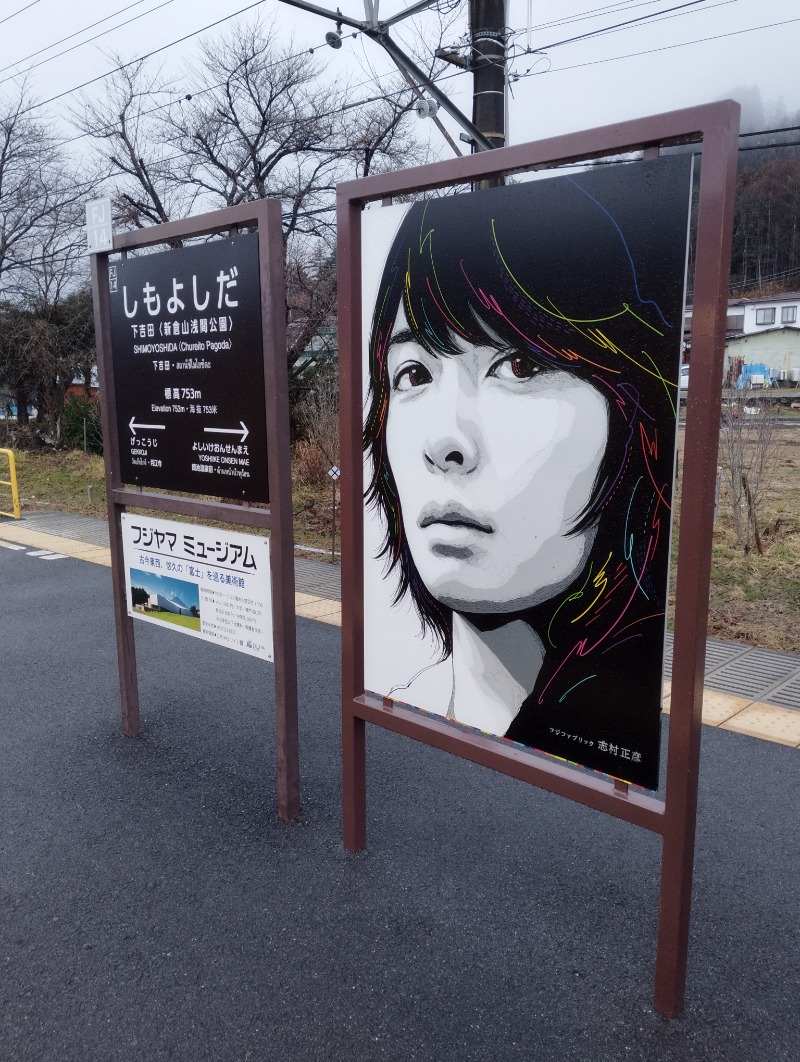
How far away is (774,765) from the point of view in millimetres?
3734

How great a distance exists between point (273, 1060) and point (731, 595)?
5407 mm

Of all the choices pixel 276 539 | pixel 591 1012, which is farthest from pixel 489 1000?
pixel 276 539

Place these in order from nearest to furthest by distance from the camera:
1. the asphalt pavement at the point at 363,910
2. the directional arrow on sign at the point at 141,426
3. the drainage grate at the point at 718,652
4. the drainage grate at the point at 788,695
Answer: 1. the asphalt pavement at the point at 363,910
2. the directional arrow on sign at the point at 141,426
3. the drainage grate at the point at 788,695
4. the drainage grate at the point at 718,652

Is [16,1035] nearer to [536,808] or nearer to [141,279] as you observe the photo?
[536,808]

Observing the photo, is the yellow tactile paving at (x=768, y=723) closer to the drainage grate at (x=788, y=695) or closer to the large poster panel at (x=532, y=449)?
the drainage grate at (x=788, y=695)

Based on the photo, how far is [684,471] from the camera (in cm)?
210

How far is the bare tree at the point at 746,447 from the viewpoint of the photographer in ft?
25.5

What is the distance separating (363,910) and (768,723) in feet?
8.19

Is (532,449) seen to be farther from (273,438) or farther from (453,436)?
(273,438)

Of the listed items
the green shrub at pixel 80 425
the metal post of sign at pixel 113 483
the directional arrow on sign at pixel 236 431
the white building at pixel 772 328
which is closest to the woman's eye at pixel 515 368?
the directional arrow on sign at pixel 236 431

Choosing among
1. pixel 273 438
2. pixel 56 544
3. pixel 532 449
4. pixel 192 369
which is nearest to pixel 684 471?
pixel 532 449

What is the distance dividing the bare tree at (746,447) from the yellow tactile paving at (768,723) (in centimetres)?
375

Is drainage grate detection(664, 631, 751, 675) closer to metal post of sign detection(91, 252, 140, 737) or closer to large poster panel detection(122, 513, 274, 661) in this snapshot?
large poster panel detection(122, 513, 274, 661)

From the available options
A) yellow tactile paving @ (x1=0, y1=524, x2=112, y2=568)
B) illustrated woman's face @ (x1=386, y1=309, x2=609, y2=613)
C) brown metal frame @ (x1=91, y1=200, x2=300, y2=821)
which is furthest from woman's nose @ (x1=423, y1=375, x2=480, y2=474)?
yellow tactile paving @ (x1=0, y1=524, x2=112, y2=568)
